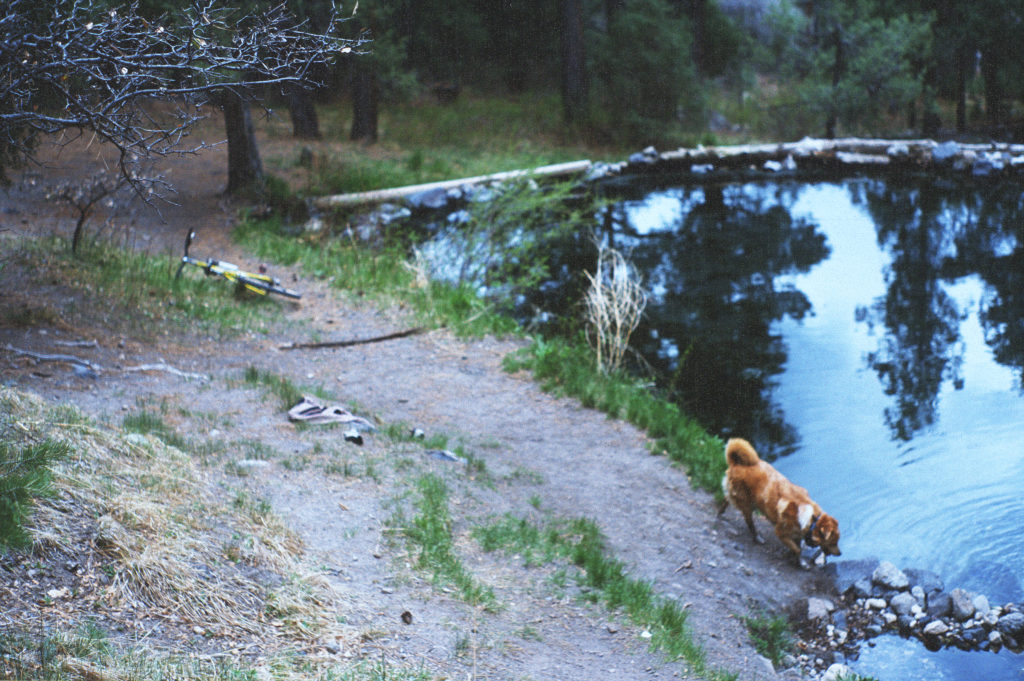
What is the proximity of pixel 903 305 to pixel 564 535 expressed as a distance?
26.7 ft

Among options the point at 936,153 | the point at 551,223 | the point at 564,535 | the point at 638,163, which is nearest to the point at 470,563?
the point at 564,535

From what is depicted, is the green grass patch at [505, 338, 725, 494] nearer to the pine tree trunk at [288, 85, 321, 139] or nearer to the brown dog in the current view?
the brown dog

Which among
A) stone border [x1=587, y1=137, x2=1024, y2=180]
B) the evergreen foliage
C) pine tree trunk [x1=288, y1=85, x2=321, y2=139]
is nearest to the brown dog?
stone border [x1=587, y1=137, x2=1024, y2=180]

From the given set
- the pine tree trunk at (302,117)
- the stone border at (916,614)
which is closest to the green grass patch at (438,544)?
the stone border at (916,614)

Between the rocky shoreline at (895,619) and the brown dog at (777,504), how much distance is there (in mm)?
352

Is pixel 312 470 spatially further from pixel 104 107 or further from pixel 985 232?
pixel 985 232

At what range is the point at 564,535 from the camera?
19.9ft

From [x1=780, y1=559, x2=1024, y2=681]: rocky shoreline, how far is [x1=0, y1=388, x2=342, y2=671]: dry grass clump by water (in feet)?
10.1

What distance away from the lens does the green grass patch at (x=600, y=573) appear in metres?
5.01

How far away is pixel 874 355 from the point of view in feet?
34.5

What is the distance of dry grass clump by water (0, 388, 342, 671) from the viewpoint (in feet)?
12.5

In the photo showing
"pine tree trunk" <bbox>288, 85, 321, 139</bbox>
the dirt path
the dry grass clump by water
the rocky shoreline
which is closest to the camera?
the dry grass clump by water

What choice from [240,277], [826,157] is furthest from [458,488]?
[826,157]

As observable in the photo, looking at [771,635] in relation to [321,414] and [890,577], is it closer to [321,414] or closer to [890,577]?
[890,577]
